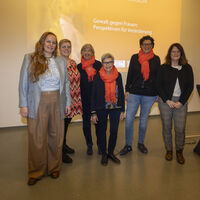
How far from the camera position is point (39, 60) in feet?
6.73

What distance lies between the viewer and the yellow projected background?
167 inches

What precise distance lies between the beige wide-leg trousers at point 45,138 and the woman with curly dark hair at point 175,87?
1405 millimetres

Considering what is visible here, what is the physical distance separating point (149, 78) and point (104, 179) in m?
1.50

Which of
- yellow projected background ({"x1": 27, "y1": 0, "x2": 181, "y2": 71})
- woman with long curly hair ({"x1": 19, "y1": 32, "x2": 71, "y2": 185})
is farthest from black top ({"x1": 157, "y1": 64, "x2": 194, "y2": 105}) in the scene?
yellow projected background ({"x1": 27, "y1": 0, "x2": 181, "y2": 71})

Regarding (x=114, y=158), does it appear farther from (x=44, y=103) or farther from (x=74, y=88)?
(x=44, y=103)

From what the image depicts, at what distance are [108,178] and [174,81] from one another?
1483mm

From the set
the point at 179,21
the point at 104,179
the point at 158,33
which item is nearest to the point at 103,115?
the point at 104,179

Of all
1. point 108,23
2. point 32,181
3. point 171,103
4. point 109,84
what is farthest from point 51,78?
point 108,23

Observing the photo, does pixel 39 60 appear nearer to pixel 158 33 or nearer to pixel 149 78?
pixel 149 78

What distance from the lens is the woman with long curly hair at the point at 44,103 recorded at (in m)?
2.07

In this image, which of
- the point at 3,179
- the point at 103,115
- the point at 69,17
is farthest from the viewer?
the point at 69,17

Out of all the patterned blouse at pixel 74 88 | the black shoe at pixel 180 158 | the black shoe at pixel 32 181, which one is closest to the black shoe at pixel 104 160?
the patterned blouse at pixel 74 88

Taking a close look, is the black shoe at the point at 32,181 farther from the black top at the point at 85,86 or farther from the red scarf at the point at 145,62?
the red scarf at the point at 145,62

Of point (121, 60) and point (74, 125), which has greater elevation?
point (121, 60)
